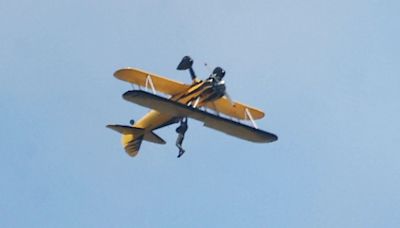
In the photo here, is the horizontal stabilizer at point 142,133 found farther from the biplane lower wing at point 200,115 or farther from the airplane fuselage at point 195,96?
the biplane lower wing at point 200,115

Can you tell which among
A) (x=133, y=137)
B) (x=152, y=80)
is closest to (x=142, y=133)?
(x=133, y=137)

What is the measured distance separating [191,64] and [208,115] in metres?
3.36

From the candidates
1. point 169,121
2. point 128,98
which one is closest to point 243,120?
point 169,121

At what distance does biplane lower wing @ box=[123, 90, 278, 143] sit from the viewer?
247 feet

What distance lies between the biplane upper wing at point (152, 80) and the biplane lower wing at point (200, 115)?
2789mm

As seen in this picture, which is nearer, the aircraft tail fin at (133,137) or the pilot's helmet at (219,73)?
the pilot's helmet at (219,73)

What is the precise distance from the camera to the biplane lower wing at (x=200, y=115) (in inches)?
2970

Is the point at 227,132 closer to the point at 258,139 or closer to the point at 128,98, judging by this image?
the point at 258,139

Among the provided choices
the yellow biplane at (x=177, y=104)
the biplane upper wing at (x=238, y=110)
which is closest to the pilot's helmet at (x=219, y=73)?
the yellow biplane at (x=177, y=104)

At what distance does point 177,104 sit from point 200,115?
1954 millimetres

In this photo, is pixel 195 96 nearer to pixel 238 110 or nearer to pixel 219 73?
pixel 219 73

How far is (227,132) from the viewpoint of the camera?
8112 cm

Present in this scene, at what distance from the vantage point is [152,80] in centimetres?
8012

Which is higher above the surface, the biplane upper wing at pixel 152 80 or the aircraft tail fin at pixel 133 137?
the biplane upper wing at pixel 152 80
